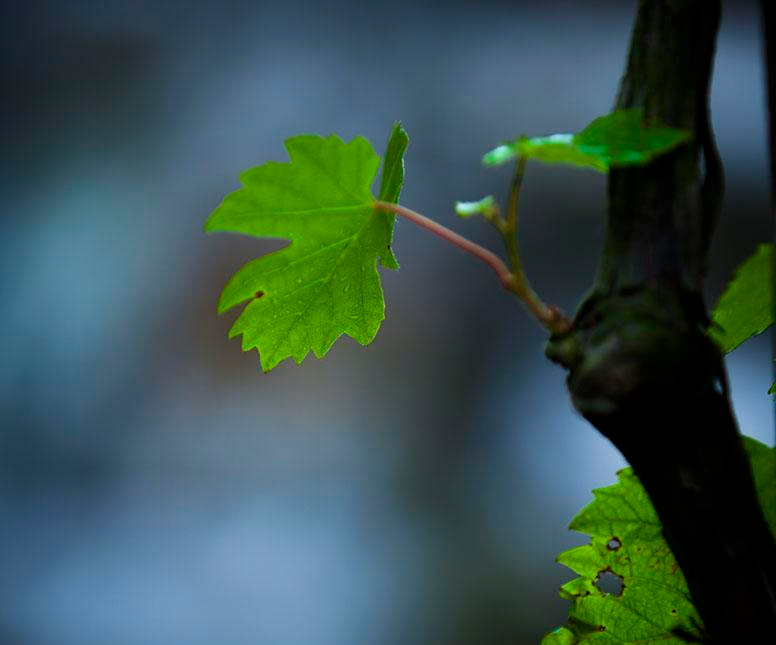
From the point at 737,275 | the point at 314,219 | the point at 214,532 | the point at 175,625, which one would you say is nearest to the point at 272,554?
the point at 214,532

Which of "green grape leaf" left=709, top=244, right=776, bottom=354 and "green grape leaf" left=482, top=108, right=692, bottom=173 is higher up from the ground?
"green grape leaf" left=482, top=108, right=692, bottom=173

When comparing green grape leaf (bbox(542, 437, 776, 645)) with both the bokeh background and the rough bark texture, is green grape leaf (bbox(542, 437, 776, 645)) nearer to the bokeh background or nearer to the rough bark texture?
the rough bark texture

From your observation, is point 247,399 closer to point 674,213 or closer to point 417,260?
point 417,260

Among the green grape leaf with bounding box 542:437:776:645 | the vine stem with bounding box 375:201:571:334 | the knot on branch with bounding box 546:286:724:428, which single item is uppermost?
the vine stem with bounding box 375:201:571:334

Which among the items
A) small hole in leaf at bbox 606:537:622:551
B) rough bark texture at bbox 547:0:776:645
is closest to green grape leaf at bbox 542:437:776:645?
small hole in leaf at bbox 606:537:622:551

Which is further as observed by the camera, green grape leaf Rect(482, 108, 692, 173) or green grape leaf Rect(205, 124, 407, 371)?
green grape leaf Rect(205, 124, 407, 371)

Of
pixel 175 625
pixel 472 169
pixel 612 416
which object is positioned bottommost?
pixel 175 625
